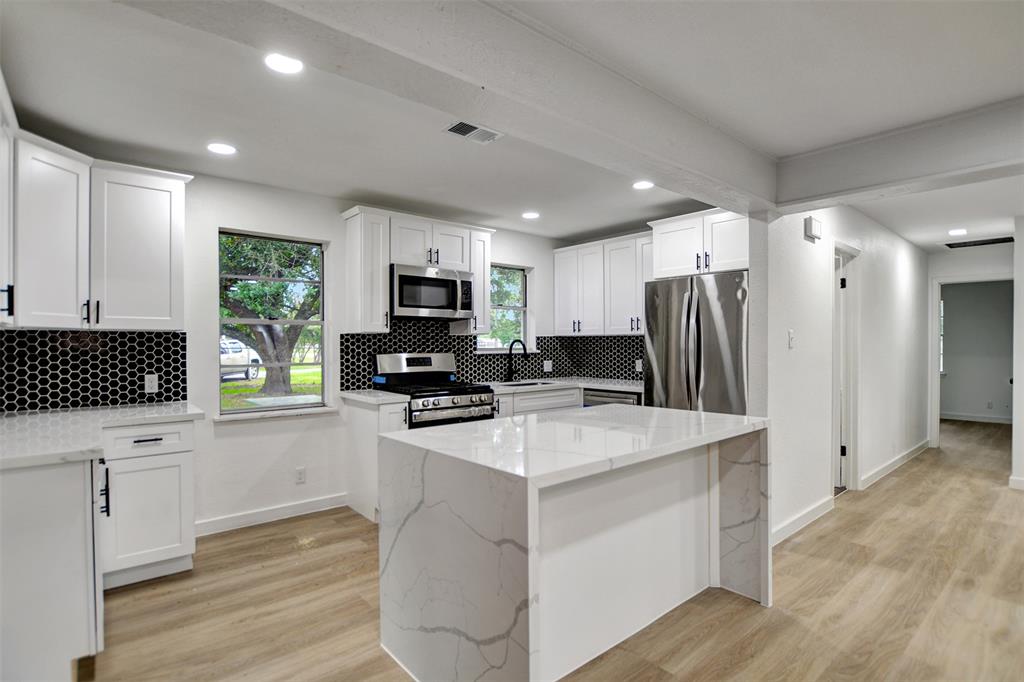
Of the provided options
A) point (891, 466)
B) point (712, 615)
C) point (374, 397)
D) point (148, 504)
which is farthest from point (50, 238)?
point (891, 466)

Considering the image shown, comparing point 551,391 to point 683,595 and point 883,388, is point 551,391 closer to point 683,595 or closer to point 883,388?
point 683,595

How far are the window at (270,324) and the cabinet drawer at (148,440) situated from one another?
2.84 feet

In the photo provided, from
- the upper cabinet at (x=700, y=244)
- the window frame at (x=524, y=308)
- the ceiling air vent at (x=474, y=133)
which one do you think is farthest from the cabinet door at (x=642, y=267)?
the ceiling air vent at (x=474, y=133)

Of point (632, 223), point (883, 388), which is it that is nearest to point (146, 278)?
point (632, 223)

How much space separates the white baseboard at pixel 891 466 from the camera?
4637 millimetres

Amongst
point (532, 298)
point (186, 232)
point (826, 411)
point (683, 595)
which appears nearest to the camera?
point (683, 595)

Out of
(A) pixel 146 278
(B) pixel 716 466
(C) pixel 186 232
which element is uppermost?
(C) pixel 186 232

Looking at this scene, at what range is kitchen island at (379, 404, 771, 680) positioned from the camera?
161 centimetres

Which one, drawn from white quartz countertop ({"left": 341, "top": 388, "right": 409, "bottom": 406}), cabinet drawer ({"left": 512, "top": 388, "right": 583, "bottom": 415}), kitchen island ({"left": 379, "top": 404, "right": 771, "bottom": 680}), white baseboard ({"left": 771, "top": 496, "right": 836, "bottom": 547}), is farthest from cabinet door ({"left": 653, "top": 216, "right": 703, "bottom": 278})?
white quartz countertop ({"left": 341, "top": 388, "right": 409, "bottom": 406})

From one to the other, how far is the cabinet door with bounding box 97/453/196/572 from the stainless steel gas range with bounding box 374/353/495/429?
1.42 meters

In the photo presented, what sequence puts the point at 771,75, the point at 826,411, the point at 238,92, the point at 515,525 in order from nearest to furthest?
the point at 515,525 → the point at 771,75 → the point at 238,92 → the point at 826,411

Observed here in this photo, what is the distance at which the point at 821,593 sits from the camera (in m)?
2.70

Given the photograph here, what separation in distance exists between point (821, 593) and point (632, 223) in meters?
3.39

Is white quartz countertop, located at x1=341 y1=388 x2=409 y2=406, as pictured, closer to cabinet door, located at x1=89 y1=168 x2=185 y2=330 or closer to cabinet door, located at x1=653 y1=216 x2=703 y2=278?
cabinet door, located at x1=89 y1=168 x2=185 y2=330
